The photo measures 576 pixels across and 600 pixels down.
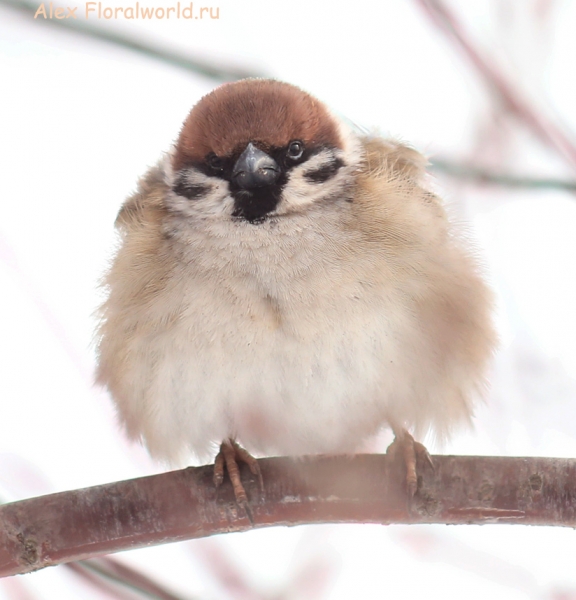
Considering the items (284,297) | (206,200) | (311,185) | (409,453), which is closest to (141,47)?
(206,200)

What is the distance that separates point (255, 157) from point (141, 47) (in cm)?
42

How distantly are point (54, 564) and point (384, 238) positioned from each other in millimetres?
1200

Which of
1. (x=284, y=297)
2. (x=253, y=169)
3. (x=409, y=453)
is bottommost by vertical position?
(x=409, y=453)

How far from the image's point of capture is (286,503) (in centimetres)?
236

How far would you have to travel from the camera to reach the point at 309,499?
2338 mm

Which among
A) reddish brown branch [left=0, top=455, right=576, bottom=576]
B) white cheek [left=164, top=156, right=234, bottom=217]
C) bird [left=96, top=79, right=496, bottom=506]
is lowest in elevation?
reddish brown branch [left=0, top=455, right=576, bottom=576]

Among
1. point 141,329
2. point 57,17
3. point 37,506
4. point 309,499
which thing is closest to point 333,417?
point 309,499

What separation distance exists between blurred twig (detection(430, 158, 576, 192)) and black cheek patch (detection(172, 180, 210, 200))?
66 centimetres

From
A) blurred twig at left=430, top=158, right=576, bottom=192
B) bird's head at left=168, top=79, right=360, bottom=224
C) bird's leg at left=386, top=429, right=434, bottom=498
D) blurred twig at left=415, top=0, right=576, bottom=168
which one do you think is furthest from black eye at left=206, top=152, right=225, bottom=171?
bird's leg at left=386, top=429, right=434, bottom=498

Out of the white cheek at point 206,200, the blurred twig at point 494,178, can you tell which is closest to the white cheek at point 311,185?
the white cheek at point 206,200

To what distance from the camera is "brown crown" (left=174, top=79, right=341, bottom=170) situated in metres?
2.43

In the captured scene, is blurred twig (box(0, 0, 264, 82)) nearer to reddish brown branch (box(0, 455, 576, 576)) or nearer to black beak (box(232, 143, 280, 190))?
A: black beak (box(232, 143, 280, 190))

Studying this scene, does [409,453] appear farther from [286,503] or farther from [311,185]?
Result: [311,185]

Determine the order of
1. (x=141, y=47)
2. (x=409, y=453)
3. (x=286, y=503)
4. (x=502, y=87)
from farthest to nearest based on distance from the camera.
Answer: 1. (x=409, y=453)
2. (x=286, y=503)
3. (x=141, y=47)
4. (x=502, y=87)
